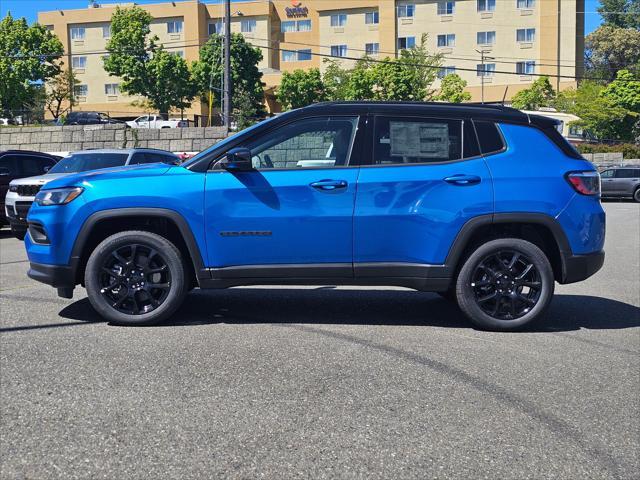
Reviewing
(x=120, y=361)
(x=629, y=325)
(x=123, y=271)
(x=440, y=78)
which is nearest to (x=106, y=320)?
(x=123, y=271)

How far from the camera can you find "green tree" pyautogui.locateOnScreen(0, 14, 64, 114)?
57094 mm

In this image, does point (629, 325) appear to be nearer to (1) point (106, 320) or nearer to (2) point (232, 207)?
(2) point (232, 207)

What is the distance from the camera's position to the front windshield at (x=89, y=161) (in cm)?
1401

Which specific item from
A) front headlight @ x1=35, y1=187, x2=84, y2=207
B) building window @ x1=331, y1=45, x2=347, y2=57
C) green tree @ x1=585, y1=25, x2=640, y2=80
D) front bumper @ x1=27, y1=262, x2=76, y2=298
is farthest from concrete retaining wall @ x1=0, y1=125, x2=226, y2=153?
green tree @ x1=585, y1=25, x2=640, y2=80

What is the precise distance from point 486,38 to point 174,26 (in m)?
32.1

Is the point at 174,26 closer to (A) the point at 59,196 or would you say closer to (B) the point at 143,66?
(B) the point at 143,66

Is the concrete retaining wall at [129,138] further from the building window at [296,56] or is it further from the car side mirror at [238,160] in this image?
the building window at [296,56]

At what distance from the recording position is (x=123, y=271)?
609 centimetres

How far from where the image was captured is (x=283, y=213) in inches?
232

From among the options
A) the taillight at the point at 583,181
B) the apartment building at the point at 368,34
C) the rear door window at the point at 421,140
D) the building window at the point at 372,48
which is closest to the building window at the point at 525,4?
the apartment building at the point at 368,34

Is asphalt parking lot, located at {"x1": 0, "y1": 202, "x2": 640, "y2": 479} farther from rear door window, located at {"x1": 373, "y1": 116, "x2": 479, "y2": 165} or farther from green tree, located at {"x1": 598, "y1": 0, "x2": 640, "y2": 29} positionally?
green tree, located at {"x1": 598, "y1": 0, "x2": 640, "y2": 29}

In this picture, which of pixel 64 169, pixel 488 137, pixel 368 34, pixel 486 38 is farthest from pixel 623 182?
pixel 368 34

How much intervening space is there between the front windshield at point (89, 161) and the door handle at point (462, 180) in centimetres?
951

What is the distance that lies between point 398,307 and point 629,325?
2.16 metres
